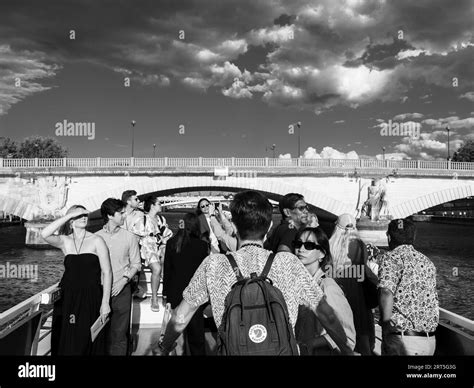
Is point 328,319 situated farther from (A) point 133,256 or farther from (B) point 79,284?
(A) point 133,256

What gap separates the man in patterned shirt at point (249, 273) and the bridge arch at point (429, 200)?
3055cm

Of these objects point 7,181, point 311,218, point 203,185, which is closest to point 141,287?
point 311,218

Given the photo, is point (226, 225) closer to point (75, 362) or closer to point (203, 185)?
point (75, 362)

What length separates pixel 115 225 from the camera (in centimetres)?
472

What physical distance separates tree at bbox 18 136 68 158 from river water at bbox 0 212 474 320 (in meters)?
34.8

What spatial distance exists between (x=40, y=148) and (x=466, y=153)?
6512 centimetres

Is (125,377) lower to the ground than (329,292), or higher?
lower

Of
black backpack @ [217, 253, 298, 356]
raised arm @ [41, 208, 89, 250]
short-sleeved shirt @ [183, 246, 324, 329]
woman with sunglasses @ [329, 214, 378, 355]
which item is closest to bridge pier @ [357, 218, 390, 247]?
woman with sunglasses @ [329, 214, 378, 355]

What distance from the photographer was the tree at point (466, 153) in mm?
67250

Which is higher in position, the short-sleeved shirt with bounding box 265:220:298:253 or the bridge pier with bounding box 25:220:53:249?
the short-sleeved shirt with bounding box 265:220:298:253

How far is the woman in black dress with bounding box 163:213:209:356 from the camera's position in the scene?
14.3ft

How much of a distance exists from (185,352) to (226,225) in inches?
93.7

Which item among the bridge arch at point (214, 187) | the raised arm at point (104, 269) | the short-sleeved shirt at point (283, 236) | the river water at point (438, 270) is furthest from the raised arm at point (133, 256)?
the bridge arch at point (214, 187)

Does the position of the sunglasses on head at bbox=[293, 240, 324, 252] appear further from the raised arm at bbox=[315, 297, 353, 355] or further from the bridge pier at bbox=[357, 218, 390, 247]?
the bridge pier at bbox=[357, 218, 390, 247]
